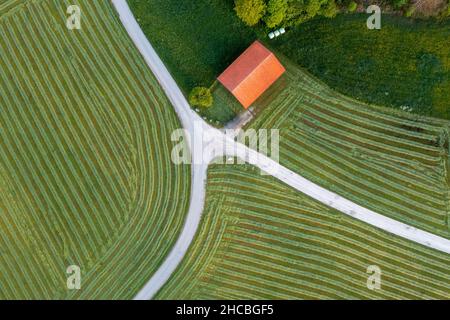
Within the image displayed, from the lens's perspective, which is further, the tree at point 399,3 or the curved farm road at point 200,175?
the curved farm road at point 200,175

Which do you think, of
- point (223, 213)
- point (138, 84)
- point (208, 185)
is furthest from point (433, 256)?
point (138, 84)

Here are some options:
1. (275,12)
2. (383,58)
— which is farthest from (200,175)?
(383,58)

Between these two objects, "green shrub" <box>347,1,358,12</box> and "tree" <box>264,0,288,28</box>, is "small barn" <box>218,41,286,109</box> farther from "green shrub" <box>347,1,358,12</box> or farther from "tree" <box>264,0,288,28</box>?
"green shrub" <box>347,1,358,12</box>

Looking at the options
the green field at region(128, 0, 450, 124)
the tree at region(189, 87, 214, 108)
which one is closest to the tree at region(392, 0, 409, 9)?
the green field at region(128, 0, 450, 124)

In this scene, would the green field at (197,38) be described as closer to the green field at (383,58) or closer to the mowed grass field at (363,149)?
the mowed grass field at (363,149)

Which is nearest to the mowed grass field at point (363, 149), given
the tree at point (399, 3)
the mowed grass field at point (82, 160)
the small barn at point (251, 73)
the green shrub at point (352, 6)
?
the small barn at point (251, 73)
